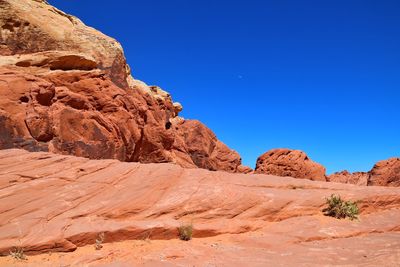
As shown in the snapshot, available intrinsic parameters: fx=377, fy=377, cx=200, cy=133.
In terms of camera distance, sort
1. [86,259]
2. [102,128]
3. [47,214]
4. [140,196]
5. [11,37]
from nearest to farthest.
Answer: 1. [86,259]
2. [47,214]
3. [140,196]
4. [102,128]
5. [11,37]

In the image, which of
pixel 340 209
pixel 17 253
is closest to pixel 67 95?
pixel 17 253

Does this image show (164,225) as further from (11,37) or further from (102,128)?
(11,37)

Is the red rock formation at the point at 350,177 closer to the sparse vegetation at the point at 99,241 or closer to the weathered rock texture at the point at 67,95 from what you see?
the weathered rock texture at the point at 67,95

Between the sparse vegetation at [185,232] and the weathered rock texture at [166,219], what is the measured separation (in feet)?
0.50

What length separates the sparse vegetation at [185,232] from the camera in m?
10.6

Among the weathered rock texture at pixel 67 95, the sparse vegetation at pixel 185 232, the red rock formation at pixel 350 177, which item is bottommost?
the sparse vegetation at pixel 185 232

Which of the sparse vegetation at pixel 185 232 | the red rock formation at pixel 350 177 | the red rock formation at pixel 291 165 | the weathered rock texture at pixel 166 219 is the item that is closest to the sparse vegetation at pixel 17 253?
the weathered rock texture at pixel 166 219

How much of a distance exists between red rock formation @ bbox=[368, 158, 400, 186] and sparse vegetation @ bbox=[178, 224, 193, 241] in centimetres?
3983

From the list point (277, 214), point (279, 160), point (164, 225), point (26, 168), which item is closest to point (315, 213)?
point (277, 214)

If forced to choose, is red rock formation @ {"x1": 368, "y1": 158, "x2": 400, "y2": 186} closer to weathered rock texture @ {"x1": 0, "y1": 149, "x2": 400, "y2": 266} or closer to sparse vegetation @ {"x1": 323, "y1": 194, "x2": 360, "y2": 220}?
weathered rock texture @ {"x1": 0, "y1": 149, "x2": 400, "y2": 266}

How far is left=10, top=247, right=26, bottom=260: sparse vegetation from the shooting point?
27.3 feet

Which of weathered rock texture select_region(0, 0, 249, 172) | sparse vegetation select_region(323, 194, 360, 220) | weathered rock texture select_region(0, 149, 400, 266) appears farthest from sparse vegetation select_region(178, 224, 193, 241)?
weathered rock texture select_region(0, 0, 249, 172)

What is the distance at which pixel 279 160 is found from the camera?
40250mm

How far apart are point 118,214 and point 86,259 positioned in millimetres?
2021
